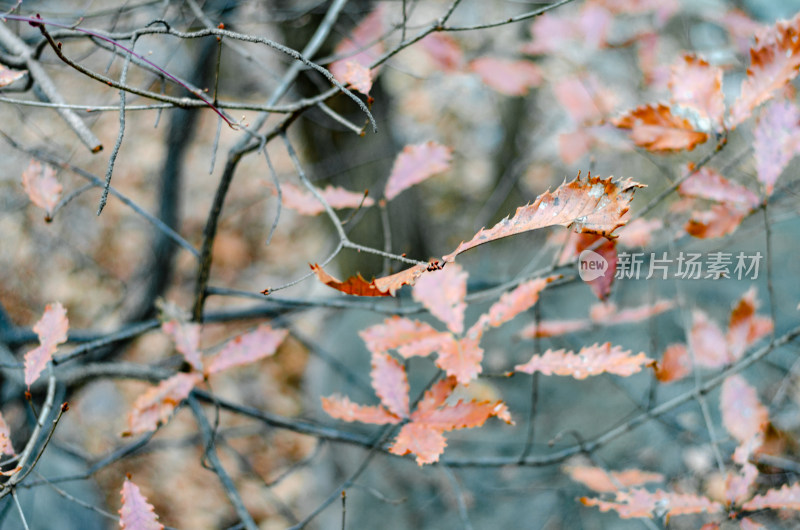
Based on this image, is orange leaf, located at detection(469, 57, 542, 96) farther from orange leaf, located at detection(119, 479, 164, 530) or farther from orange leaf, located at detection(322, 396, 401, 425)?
orange leaf, located at detection(119, 479, 164, 530)

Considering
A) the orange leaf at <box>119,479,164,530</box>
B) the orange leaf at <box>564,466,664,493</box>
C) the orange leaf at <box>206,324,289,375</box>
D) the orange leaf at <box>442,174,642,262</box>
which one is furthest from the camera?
the orange leaf at <box>564,466,664,493</box>

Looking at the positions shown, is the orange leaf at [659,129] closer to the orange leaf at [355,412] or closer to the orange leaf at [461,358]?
the orange leaf at [461,358]

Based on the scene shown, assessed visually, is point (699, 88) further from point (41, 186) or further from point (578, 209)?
point (41, 186)

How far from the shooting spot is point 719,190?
30.6 inches

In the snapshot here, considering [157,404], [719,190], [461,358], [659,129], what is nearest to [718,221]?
[719,190]

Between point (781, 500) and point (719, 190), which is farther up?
point (719, 190)

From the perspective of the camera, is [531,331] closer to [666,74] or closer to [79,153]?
[666,74]

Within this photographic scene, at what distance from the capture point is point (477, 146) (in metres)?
3.33

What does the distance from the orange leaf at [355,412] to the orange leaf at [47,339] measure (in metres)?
0.33

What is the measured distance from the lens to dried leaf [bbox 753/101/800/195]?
730 mm

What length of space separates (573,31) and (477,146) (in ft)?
6.06

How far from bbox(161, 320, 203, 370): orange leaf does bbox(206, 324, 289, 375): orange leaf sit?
0.02 m
